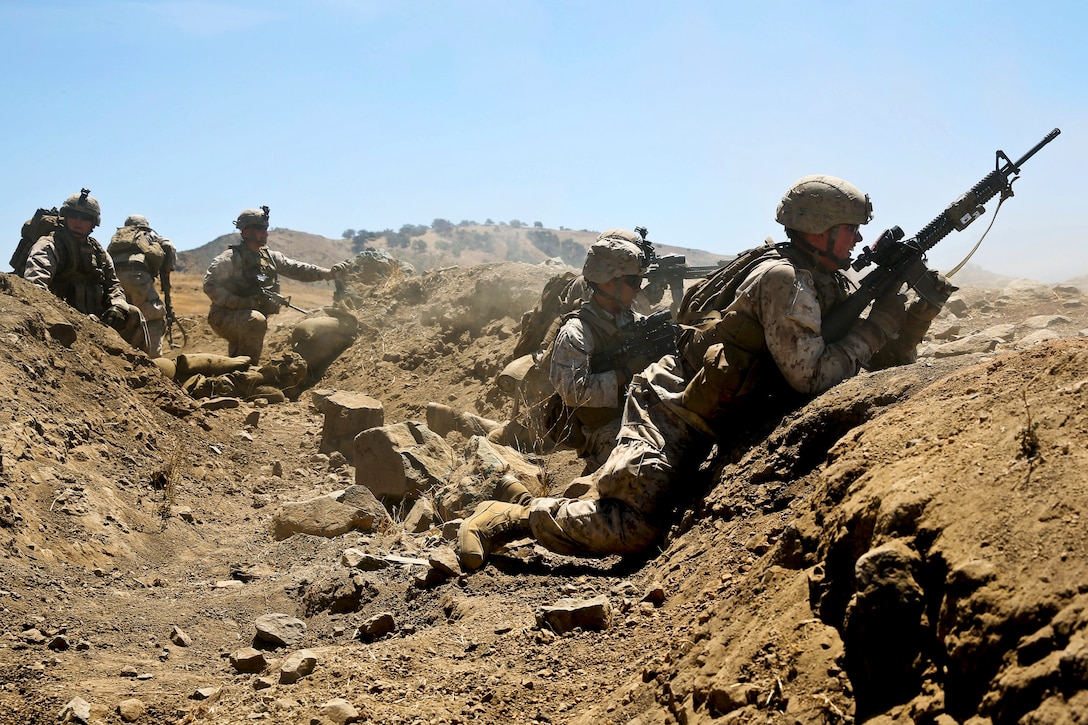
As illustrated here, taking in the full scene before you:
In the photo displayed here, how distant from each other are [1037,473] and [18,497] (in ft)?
18.7

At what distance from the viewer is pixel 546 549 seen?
501 cm

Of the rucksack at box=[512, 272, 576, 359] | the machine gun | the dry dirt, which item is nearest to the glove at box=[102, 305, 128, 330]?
the dry dirt

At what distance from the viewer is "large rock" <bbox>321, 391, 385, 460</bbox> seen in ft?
32.0

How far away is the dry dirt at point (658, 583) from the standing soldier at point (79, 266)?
5.51 feet

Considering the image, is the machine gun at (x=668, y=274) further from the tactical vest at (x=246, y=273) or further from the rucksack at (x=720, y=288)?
the tactical vest at (x=246, y=273)

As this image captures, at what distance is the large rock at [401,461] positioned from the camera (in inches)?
291

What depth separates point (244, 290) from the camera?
12.8 meters

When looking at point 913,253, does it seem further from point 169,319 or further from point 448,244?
point 448,244

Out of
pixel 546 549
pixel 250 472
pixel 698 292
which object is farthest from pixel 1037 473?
pixel 250 472

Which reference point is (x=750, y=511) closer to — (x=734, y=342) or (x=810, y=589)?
(x=734, y=342)

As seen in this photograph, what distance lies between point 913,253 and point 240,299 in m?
9.86

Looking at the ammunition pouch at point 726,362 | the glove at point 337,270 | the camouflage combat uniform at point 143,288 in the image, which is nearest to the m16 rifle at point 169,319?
the camouflage combat uniform at point 143,288

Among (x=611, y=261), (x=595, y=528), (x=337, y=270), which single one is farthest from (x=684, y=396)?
(x=337, y=270)

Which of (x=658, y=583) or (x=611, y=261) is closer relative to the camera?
(x=658, y=583)
